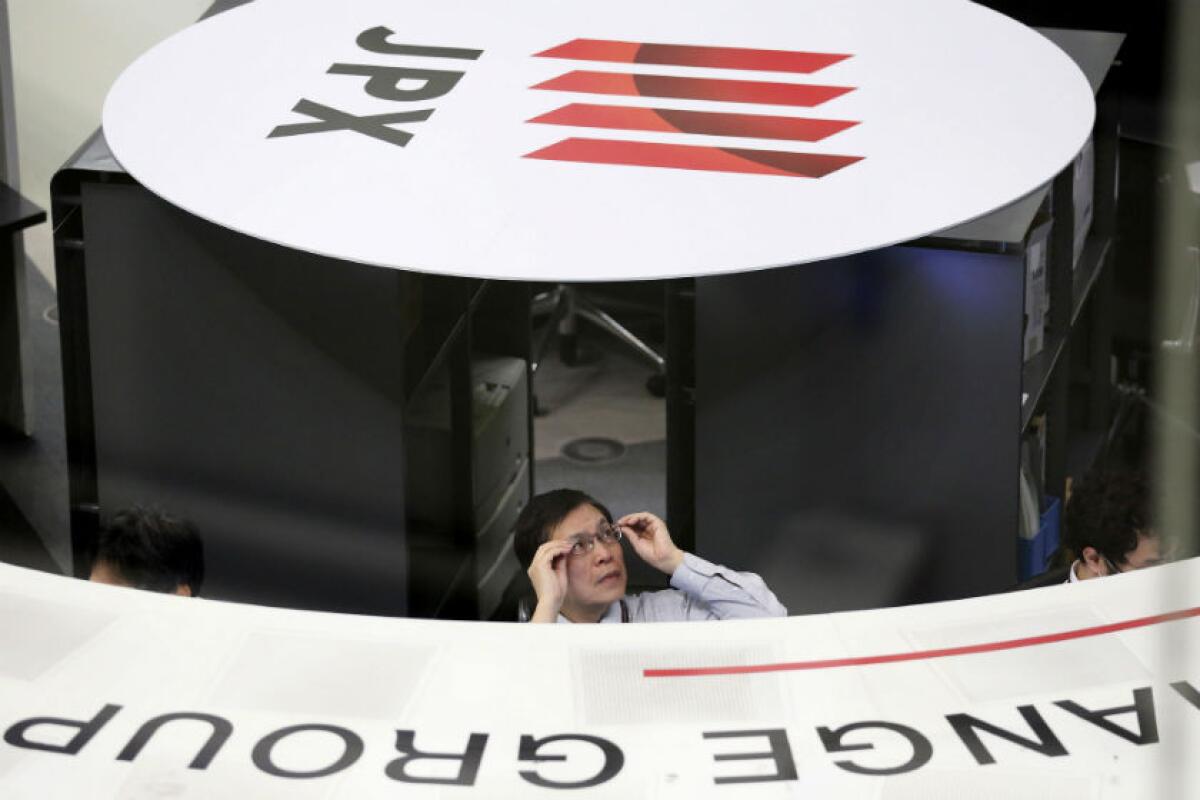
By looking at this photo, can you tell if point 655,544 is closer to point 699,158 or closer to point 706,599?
point 706,599

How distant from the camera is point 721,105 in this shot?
2654mm

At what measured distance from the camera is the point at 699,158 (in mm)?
2484

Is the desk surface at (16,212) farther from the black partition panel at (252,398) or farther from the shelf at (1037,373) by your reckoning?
the shelf at (1037,373)

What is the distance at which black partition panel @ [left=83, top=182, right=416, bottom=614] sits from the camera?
10.6ft

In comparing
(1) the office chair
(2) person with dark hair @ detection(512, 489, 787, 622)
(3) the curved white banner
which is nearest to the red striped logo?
(2) person with dark hair @ detection(512, 489, 787, 622)

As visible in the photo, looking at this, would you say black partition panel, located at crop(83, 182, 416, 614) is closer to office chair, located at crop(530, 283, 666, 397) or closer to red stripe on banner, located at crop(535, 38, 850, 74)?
red stripe on banner, located at crop(535, 38, 850, 74)

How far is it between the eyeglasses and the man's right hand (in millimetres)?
86

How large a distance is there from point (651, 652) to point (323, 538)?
92.3 inches

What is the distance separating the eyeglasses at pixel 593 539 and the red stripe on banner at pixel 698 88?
2.26 ft

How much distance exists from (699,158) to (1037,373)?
1.14 meters

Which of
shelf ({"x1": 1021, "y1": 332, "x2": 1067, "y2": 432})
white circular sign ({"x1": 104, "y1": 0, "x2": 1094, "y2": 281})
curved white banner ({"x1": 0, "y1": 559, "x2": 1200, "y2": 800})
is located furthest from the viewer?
shelf ({"x1": 1021, "y1": 332, "x2": 1067, "y2": 432})

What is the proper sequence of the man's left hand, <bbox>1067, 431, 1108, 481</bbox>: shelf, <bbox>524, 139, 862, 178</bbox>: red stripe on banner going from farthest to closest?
<bbox>1067, 431, 1108, 481</bbox>: shelf → the man's left hand → <bbox>524, 139, 862, 178</bbox>: red stripe on banner

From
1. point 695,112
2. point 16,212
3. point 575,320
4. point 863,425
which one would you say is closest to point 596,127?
point 695,112

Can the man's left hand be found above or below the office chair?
above
